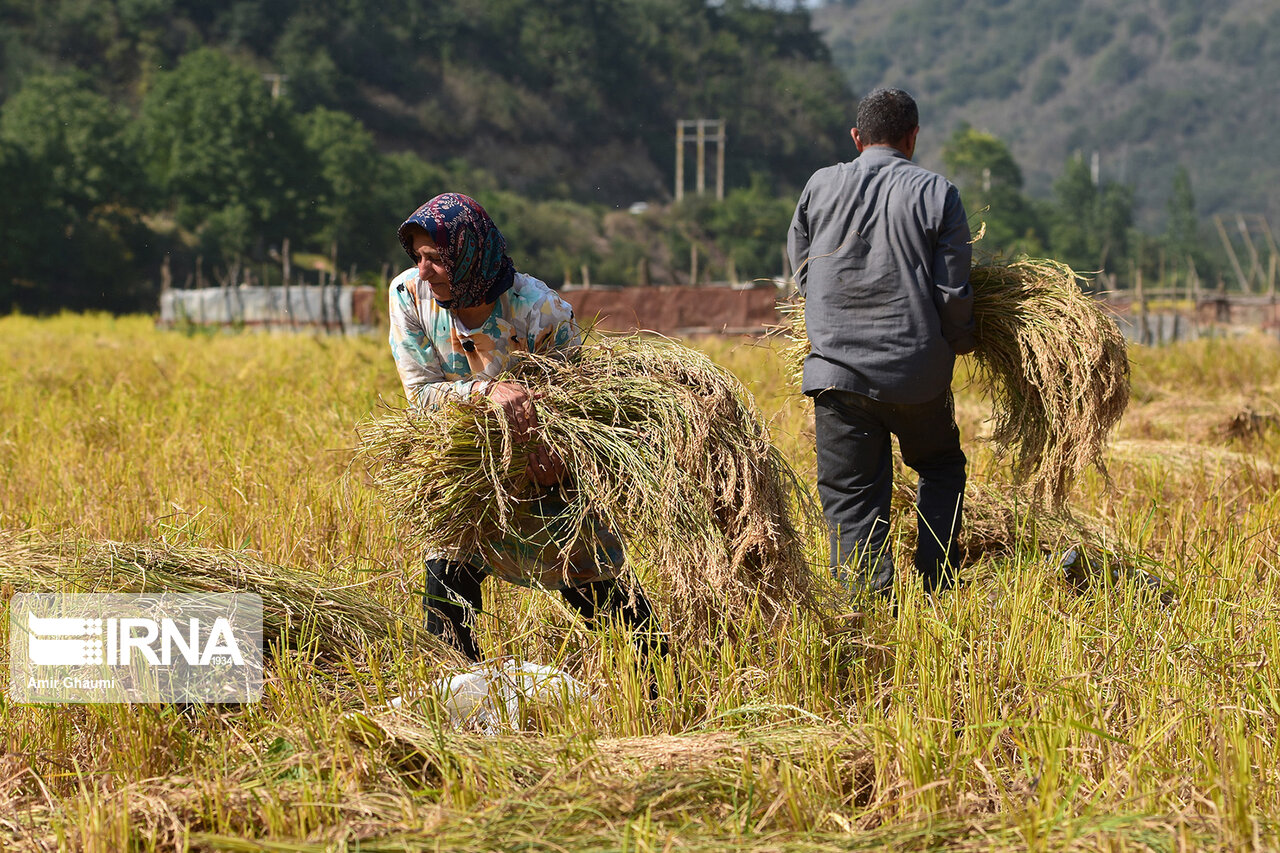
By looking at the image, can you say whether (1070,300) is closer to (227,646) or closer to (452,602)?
(452,602)

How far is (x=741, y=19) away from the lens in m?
117

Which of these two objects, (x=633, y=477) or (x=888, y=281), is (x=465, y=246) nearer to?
(x=633, y=477)

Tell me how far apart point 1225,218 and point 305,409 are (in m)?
180

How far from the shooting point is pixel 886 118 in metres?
3.44

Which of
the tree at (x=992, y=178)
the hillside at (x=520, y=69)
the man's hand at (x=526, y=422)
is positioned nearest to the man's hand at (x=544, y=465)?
the man's hand at (x=526, y=422)

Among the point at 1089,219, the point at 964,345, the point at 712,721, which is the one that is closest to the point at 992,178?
the point at 1089,219

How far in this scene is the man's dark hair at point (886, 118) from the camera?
344cm

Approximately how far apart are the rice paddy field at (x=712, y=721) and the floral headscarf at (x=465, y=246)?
62cm

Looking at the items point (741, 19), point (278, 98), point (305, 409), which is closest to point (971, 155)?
point (741, 19)

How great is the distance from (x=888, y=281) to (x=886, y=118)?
19.2 inches

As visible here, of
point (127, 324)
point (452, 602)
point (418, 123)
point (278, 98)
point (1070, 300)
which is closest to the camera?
point (452, 602)

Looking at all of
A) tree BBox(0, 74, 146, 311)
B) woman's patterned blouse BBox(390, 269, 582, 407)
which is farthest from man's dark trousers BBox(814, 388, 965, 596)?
tree BBox(0, 74, 146, 311)

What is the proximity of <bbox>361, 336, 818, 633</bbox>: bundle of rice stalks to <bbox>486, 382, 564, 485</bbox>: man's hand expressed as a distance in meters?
0.02

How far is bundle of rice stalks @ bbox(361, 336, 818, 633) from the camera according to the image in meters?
2.53
